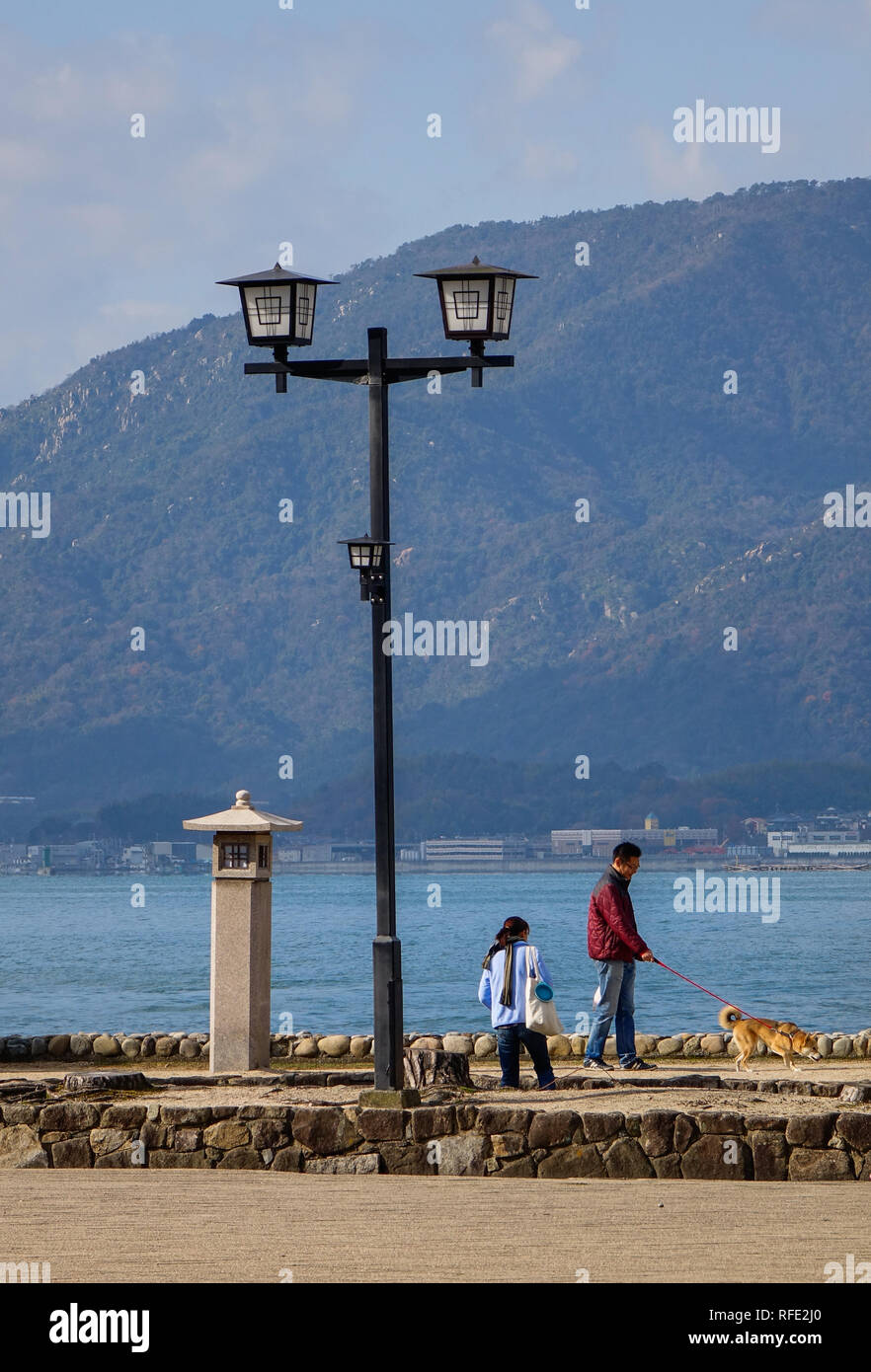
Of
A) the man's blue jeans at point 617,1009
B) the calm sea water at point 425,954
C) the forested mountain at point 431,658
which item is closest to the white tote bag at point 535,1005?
the man's blue jeans at point 617,1009

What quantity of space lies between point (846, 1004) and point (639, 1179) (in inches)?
1466

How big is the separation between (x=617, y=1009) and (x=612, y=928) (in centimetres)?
61

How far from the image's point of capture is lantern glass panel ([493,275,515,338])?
11.9 m

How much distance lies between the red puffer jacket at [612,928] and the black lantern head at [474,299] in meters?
3.87

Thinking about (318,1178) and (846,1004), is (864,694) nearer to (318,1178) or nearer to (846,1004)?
(846,1004)

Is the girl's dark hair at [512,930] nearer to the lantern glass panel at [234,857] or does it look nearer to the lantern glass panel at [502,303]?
the lantern glass panel at [234,857]

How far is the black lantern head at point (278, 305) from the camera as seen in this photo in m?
11.9

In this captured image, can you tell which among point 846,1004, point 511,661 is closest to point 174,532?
point 511,661

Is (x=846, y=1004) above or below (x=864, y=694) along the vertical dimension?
below

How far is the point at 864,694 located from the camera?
153 metres

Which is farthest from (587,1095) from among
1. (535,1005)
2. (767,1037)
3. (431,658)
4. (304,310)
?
(431,658)

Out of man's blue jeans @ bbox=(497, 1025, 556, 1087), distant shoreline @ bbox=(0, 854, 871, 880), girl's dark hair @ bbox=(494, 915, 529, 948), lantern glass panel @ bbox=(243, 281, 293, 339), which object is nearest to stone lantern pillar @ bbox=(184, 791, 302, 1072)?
man's blue jeans @ bbox=(497, 1025, 556, 1087)

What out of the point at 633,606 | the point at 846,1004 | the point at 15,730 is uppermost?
the point at 633,606
